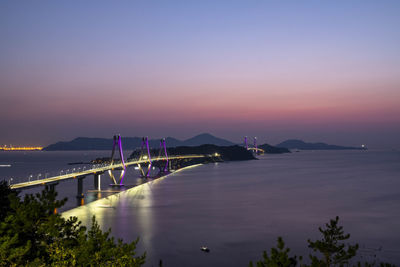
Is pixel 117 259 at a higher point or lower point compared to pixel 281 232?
higher

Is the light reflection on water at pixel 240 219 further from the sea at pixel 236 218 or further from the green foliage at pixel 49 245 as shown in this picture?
the green foliage at pixel 49 245

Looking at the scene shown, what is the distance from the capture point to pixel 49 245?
12477mm

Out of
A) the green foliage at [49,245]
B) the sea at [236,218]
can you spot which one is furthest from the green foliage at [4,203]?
the sea at [236,218]

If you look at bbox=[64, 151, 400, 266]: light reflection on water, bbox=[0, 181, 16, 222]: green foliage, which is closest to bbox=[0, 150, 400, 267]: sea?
bbox=[64, 151, 400, 266]: light reflection on water

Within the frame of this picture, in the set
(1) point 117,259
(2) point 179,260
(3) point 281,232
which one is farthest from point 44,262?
(3) point 281,232

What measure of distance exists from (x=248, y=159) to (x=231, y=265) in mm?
175013

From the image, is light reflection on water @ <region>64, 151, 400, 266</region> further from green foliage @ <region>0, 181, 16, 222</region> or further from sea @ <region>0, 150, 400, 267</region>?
green foliage @ <region>0, 181, 16, 222</region>

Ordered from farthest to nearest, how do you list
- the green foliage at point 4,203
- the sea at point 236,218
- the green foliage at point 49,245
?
the sea at point 236,218, the green foliage at point 4,203, the green foliage at point 49,245

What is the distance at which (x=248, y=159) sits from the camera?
198 meters

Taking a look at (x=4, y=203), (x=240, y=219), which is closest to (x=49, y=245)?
(x=4, y=203)

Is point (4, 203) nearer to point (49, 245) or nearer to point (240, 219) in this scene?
point (49, 245)

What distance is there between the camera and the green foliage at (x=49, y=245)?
436 inches

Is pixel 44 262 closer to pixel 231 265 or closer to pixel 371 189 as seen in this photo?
pixel 231 265

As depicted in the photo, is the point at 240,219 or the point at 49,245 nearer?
the point at 49,245
